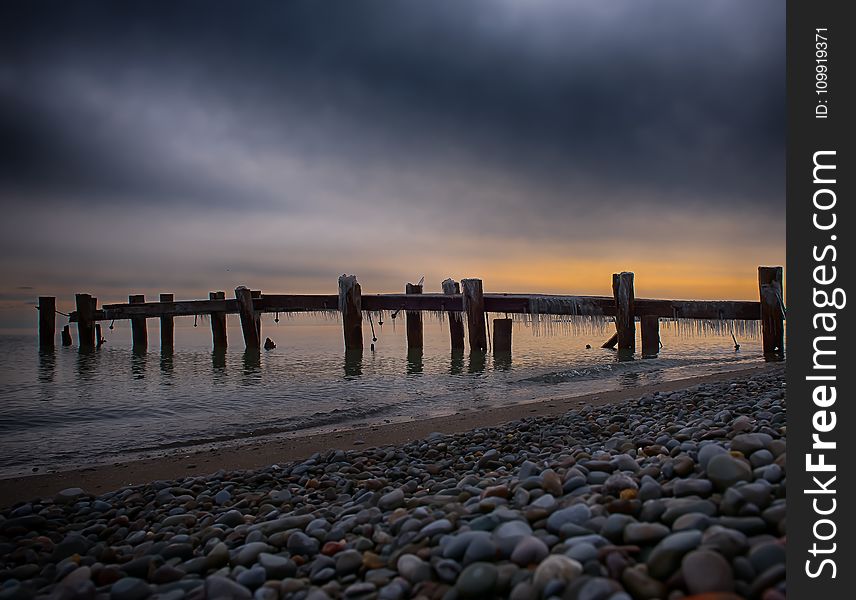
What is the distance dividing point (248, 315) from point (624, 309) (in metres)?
10.8

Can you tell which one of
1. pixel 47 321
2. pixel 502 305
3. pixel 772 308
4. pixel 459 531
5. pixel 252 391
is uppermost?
pixel 502 305

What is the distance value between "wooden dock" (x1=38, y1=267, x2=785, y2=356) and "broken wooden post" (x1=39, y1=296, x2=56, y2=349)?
8.11ft

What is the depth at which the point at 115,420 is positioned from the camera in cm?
798

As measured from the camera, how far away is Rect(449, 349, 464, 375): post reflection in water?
40.3 ft

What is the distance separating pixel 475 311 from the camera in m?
14.4

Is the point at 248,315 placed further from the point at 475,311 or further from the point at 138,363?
the point at 475,311

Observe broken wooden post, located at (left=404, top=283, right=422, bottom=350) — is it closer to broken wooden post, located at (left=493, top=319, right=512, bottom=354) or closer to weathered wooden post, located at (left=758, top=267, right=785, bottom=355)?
broken wooden post, located at (left=493, top=319, right=512, bottom=354)

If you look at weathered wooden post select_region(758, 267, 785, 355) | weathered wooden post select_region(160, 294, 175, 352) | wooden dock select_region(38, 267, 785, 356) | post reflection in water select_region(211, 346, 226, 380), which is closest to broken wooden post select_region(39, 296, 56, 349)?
wooden dock select_region(38, 267, 785, 356)

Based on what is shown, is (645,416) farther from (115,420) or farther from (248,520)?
(115,420)

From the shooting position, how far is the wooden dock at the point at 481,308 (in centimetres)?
1406

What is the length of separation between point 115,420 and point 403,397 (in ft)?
13.8

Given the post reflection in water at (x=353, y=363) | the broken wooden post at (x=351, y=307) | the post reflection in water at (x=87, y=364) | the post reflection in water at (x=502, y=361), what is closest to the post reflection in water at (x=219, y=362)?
the post reflection in water at (x=87, y=364)

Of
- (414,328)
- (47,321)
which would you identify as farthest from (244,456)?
(47,321)

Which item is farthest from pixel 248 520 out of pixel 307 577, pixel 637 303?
pixel 637 303
